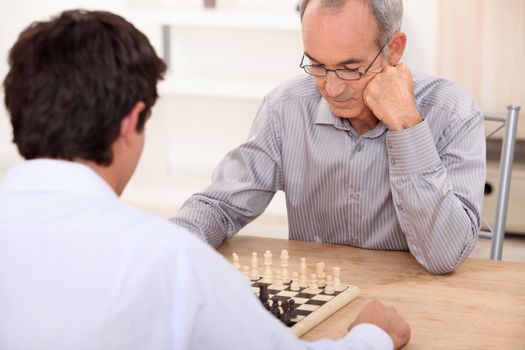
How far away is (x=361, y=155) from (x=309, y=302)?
0.65 metres

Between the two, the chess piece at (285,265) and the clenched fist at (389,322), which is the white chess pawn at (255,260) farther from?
the clenched fist at (389,322)

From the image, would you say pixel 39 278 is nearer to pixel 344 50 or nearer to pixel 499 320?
pixel 499 320

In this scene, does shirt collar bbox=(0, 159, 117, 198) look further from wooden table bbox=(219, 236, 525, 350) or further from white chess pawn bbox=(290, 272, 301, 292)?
white chess pawn bbox=(290, 272, 301, 292)

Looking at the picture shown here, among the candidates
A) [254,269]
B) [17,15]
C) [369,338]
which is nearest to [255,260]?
[254,269]

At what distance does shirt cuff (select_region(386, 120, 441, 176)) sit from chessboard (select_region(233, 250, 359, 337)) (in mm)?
334

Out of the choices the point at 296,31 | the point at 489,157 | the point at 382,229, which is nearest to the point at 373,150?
the point at 382,229

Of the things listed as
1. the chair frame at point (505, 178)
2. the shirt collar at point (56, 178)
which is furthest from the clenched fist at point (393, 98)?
the shirt collar at point (56, 178)

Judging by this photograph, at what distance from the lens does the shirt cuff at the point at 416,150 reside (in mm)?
2309

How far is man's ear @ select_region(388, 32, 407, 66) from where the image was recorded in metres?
2.48

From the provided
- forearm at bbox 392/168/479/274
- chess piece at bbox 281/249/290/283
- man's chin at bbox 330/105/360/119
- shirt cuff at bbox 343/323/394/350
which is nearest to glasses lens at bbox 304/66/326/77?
man's chin at bbox 330/105/360/119

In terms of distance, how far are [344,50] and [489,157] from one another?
9.21 feet

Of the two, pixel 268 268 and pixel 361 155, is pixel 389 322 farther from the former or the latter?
pixel 361 155

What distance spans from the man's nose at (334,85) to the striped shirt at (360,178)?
A: 0.17m

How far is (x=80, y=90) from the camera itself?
4.47 ft
